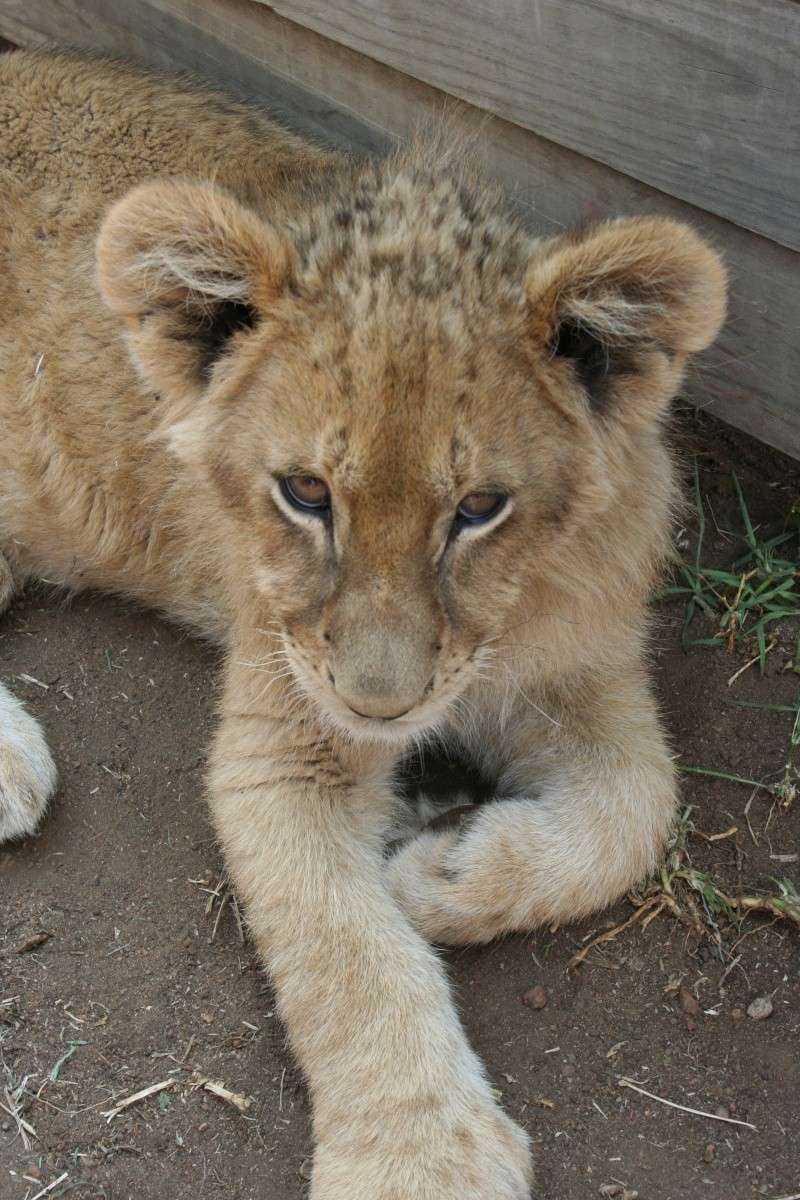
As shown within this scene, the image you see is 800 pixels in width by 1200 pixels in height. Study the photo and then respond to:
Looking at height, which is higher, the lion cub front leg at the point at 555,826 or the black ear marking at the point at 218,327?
the black ear marking at the point at 218,327

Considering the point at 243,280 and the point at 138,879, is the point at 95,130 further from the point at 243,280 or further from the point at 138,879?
the point at 138,879

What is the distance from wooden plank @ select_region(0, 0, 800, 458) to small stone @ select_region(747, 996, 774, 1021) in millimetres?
1676

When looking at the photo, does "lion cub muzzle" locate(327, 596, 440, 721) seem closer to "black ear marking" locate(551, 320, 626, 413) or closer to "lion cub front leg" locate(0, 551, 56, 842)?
"black ear marking" locate(551, 320, 626, 413)

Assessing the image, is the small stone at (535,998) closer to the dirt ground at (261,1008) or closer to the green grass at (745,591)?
the dirt ground at (261,1008)

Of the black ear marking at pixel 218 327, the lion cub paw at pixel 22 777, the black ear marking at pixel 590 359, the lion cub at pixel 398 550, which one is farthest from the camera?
the lion cub paw at pixel 22 777

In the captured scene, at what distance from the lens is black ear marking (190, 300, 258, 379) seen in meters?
3.12

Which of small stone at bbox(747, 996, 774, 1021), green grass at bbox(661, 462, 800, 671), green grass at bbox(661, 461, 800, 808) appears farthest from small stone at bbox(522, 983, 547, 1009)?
green grass at bbox(661, 462, 800, 671)

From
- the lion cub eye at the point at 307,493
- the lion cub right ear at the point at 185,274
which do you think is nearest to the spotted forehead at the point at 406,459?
the lion cub eye at the point at 307,493

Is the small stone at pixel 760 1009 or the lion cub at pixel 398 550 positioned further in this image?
the small stone at pixel 760 1009

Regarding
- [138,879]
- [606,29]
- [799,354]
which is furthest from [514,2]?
[138,879]

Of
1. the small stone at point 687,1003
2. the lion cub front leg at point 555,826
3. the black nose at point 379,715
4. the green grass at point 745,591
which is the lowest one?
the small stone at point 687,1003

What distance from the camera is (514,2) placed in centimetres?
396

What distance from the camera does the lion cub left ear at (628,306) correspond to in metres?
2.76

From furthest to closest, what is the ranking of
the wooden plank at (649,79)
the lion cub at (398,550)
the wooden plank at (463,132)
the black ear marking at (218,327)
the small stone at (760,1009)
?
the wooden plank at (463,132) < the wooden plank at (649,79) < the small stone at (760,1009) < the black ear marking at (218,327) < the lion cub at (398,550)
